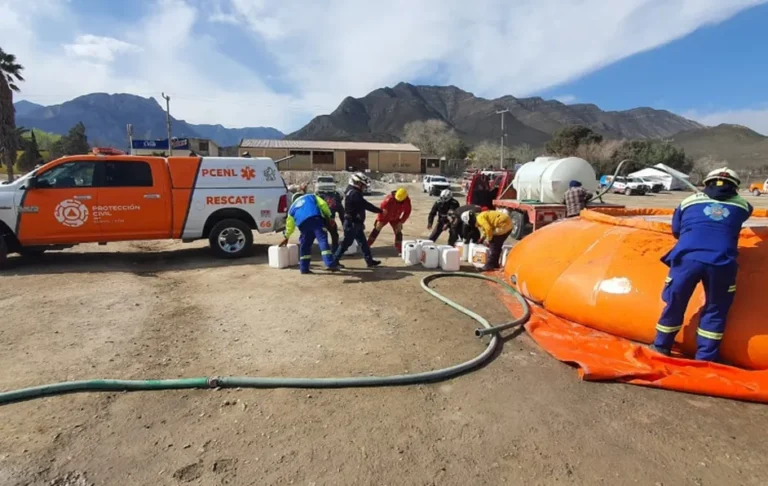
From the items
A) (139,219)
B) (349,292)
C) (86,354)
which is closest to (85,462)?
(86,354)

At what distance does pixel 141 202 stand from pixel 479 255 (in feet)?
20.2

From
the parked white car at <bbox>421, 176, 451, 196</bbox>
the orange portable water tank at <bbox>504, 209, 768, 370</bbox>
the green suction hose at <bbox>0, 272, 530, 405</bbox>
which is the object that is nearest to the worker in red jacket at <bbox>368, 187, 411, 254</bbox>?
the orange portable water tank at <bbox>504, 209, 768, 370</bbox>

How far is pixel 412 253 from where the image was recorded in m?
8.21

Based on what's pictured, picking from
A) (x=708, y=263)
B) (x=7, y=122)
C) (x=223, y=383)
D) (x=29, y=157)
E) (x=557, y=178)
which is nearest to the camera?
(x=223, y=383)

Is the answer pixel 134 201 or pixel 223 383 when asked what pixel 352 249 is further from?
pixel 223 383

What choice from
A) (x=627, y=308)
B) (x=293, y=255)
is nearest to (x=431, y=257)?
(x=293, y=255)

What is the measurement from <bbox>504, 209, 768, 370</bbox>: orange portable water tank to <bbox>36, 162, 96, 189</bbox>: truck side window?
741 cm

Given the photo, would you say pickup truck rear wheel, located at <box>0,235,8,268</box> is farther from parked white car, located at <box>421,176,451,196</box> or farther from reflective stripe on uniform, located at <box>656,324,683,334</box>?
parked white car, located at <box>421,176,451,196</box>

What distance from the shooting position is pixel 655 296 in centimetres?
433

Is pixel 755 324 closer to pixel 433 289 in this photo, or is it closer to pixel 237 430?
pixel 433 289

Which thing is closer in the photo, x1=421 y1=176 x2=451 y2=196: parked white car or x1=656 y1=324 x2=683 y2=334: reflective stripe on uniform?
x1=656 y1=324 x2=683 y2=334: reflective stripe on uniform

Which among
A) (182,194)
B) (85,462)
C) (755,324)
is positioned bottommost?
(85,462)

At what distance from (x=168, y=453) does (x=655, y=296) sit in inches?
171

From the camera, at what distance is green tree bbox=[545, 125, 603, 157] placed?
216 feet
